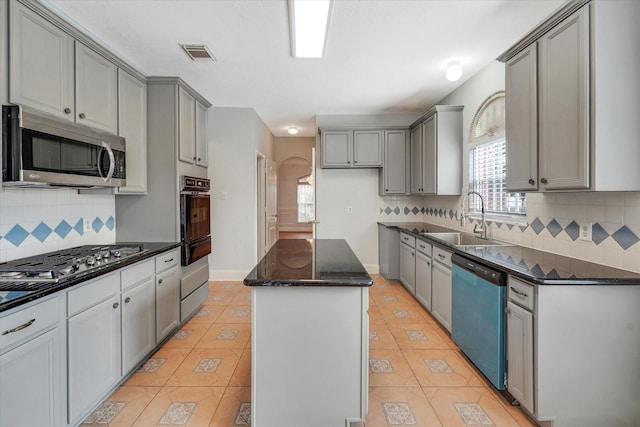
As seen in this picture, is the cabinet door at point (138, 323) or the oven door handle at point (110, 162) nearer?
the cabinet door at point (138, 323)

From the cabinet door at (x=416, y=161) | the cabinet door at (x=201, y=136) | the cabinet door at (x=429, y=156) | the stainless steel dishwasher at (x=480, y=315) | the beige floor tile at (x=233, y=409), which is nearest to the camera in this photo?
the beige floor tile at (x=233, y=409)

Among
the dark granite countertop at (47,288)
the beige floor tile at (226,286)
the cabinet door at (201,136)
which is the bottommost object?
the beige floor tile at (226,286)

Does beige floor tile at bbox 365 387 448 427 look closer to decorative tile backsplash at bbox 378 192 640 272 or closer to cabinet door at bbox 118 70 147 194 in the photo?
decorative tile backsplash at bbox 378 192 640 272

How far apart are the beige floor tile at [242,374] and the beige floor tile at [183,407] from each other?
0.36 feet

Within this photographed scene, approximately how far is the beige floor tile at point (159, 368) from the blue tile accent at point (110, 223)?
4.08ft

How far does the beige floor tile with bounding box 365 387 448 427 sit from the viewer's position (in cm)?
189

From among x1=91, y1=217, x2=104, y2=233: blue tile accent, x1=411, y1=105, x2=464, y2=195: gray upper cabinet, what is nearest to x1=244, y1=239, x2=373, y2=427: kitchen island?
x1=91, y1=217, x2=104, y2=233: blue tile accent

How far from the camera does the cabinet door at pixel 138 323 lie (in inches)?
88.0

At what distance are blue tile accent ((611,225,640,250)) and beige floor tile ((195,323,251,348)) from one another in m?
2.81

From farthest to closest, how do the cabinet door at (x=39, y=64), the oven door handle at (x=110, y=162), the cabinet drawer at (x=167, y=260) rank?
the cabinet drawer at (x=167, y=260) < the oven door handle at (x=110, y=162) < the cabinet door at (x=39, y=64)

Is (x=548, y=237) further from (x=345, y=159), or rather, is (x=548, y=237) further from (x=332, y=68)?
(x=345, y=159)

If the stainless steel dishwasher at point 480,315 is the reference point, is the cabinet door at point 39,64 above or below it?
above

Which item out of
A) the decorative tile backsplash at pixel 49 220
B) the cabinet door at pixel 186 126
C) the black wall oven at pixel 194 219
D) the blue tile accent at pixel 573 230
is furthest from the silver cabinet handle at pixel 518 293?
the decorative tile backsplash at pixel 49 220

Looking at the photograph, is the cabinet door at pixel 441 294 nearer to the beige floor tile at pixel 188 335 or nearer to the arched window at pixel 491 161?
the arched window at pixel 491 161
